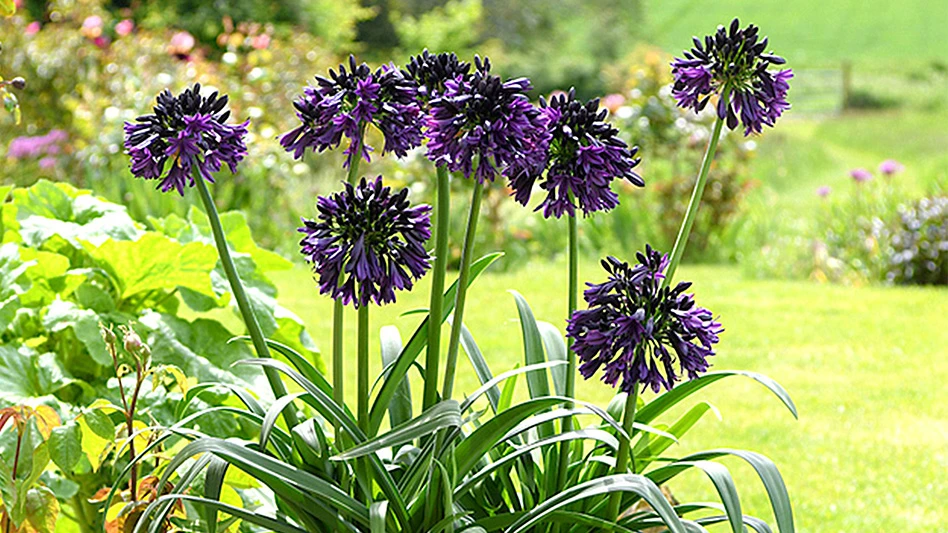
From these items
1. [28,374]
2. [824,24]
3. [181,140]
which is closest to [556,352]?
[181,140]

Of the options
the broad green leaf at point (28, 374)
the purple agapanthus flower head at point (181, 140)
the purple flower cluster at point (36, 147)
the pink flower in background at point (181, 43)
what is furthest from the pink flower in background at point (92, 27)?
the purple agapanthus flower head at point (181, 140)

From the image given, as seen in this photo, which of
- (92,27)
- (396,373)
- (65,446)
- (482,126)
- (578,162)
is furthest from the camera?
(92,27)

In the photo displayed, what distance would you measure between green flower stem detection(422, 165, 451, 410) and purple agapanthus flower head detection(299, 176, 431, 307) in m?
0.06

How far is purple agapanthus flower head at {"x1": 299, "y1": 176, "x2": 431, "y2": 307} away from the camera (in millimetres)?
1372

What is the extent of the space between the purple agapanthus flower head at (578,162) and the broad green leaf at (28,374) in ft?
3.87

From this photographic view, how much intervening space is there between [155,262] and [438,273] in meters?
0.99

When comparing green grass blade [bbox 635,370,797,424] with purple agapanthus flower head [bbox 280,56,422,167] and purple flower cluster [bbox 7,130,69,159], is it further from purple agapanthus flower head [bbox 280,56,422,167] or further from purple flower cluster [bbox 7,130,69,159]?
purple flower cluster [bbox 7,130,69,159]

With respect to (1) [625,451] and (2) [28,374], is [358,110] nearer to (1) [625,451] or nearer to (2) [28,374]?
(1) [625,451]

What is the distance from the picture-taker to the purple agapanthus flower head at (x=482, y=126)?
4.42ft

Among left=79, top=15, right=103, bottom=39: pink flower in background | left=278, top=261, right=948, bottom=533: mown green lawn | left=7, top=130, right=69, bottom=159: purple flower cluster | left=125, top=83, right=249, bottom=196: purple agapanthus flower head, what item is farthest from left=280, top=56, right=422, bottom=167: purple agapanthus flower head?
left=79, top=15, right=103, bottom=39: pink flower in background

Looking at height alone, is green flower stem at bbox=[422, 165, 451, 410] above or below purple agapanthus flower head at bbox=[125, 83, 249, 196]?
below

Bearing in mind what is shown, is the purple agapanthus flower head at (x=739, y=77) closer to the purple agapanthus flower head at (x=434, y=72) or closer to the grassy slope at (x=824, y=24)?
the purple agapanthus flower head at (x=434, y=72)

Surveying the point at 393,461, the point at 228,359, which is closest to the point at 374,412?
the point at 393,461

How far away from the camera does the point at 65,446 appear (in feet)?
5.61
